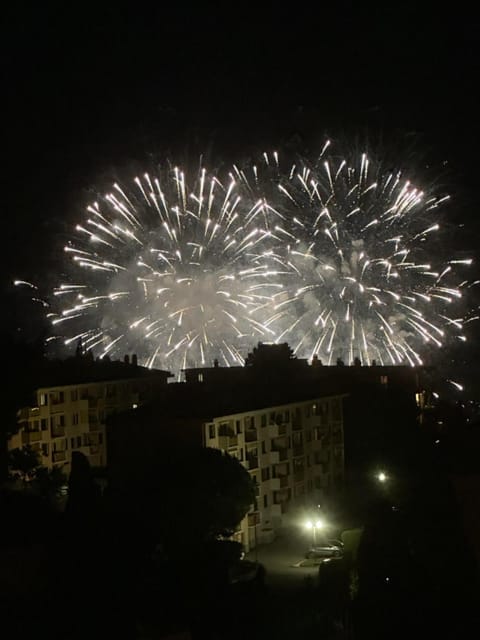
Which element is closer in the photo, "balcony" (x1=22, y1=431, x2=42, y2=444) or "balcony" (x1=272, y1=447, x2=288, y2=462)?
"balcony" (x1=272, y1=447, x2=288, y2=462)

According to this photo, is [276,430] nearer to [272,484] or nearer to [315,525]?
[272,484]

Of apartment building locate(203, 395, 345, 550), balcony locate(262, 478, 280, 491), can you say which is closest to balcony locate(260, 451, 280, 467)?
apartment building locate(203, 395, 345, 550)

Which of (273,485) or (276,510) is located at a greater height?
(273,485)

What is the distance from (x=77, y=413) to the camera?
24703mm

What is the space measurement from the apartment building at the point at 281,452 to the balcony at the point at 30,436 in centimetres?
625

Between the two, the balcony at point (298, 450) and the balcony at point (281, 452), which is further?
the balcony at point (298, 450)

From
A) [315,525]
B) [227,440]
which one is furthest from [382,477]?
[227,440]

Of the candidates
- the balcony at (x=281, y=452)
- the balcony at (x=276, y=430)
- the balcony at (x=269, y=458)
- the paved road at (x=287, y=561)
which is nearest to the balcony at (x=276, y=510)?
the paved road at (x=287, y=561)

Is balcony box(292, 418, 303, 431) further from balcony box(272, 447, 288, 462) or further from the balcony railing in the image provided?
the balcony railing

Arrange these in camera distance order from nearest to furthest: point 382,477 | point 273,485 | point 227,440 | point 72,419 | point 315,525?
point 382,477
point 227,440
point 315,525
point 273,485
point 72,419

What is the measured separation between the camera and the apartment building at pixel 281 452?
19594 millimetres

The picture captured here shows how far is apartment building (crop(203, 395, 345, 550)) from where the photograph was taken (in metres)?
19.6

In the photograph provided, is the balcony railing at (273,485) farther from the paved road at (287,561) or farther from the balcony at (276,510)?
the paved road at (287,561)

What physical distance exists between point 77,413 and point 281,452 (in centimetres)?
668
